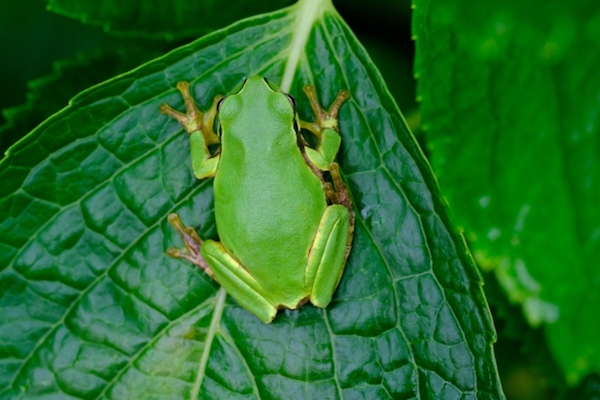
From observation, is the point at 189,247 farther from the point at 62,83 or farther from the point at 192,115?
the point at 62,83

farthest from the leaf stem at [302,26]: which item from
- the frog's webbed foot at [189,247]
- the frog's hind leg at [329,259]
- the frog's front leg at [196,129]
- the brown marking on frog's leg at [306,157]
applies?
the frog's webbed foot at [189,247]

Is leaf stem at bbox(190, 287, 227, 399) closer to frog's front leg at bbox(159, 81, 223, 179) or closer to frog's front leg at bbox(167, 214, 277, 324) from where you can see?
frog's front leg at bbox(167, 214, 277, 324)

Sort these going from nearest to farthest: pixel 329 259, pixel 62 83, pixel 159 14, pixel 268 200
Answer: pixel 329 259
pixel 268 200
pixel 159 14
pixel 62 83

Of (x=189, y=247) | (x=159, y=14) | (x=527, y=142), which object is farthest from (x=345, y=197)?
(x=159, y=14)

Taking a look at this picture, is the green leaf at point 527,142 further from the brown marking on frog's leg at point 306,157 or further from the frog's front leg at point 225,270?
the frog's front leg at point 225,270

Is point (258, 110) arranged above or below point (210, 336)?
above

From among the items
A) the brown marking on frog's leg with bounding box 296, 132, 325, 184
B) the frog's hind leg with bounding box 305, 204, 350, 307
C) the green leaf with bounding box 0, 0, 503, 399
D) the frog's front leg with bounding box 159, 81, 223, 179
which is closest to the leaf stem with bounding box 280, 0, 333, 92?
the green leaf with bounding box 0, 0, 503, 399
